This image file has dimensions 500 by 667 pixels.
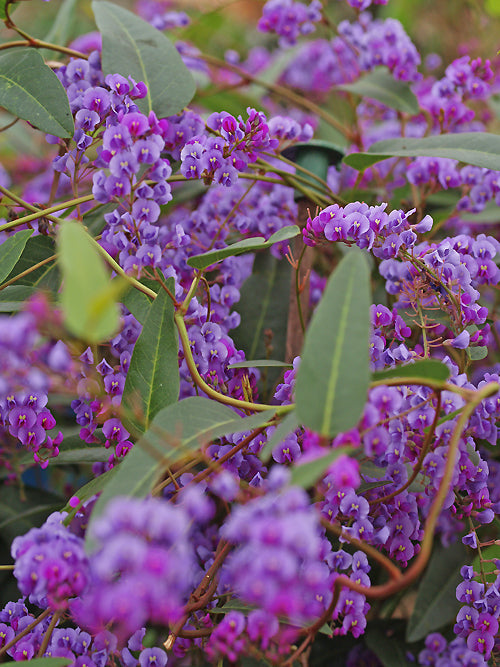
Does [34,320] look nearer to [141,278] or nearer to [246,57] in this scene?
[141,278]

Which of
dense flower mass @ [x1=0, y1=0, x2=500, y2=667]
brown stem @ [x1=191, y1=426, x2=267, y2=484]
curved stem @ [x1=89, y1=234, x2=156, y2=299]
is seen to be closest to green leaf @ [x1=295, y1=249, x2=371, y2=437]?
dense flower mass @ [x1=0, y1=0, x2=500, y2=667]

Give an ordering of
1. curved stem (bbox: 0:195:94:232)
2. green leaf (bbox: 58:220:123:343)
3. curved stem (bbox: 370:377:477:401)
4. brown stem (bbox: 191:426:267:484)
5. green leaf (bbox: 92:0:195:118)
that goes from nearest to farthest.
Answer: green leaf (bbox: 58:220:123:343)
curved stem (bbox: 370:377:477:401)
brown stem (bbox: 191:426:267:484)
curved stem (bbox: 0:195:94:232)
green leaf (bbox: 92:0:195:118)

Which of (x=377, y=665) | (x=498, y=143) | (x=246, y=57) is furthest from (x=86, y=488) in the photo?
(x=246, y=57)

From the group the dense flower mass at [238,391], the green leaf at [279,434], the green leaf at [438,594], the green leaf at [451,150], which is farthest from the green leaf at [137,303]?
the green leaf at [438,594]

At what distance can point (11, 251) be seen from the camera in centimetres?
63

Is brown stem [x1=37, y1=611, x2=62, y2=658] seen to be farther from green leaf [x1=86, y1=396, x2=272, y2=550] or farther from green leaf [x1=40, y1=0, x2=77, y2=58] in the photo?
green leaf [x1=40, y1=0, x2=77, y2=58]

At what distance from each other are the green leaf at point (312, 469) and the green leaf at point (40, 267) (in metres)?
0.45

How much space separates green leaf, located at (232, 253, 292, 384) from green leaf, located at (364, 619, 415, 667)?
0.31 metres

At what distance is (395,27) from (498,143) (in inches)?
16.6

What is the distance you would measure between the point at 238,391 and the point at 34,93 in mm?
406

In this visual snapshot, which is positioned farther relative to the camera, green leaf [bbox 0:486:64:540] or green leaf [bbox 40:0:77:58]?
green leaf [bbox 40:0:77:58]

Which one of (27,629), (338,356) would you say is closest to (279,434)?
(338,356)

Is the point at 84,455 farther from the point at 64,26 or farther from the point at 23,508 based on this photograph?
the point at 64,26

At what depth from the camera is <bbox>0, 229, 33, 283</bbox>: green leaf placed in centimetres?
62
